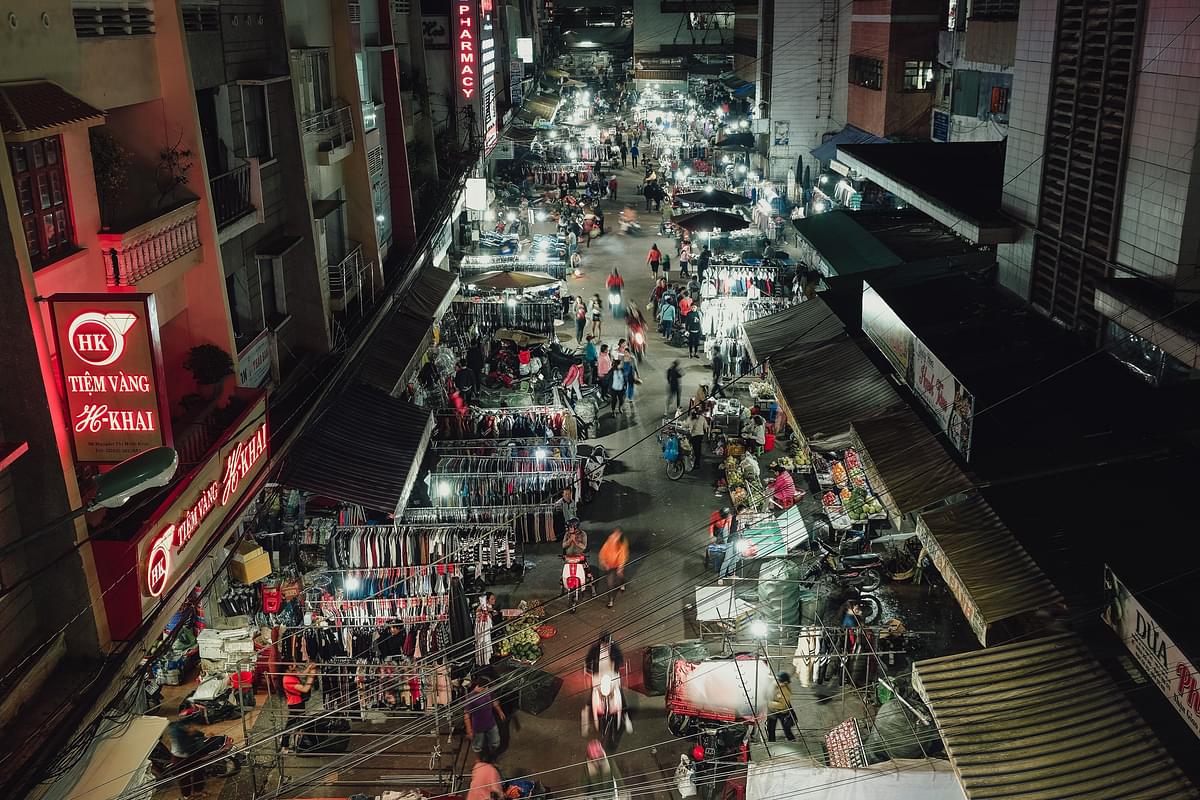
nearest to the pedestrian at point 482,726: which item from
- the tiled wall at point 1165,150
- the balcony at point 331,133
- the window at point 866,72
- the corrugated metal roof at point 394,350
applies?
the corrugated metal roof at point 394,350

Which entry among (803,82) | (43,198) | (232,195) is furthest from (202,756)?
(803,82)

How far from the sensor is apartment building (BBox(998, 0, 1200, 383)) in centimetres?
1241

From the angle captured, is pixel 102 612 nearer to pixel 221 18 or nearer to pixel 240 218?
pixel 240 218

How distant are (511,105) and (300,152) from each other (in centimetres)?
3491

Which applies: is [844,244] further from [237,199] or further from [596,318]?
[237,199]

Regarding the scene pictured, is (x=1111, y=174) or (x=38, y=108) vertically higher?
(x=38, y=108)

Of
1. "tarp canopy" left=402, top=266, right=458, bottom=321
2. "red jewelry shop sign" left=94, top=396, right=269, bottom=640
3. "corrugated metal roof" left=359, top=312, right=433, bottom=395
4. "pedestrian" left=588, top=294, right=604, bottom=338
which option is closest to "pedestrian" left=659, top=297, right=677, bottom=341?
"pedestrian" left=588, top=294, right=604, bottom=338

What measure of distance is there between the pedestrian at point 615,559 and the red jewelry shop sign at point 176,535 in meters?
6.85

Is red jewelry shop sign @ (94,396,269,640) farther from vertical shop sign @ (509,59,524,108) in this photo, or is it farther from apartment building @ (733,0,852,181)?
vertical shop sign @ (509,59,524,108)

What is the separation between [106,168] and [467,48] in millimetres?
22418

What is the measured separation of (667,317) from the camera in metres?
31.5

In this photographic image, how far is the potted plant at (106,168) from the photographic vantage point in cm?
1193

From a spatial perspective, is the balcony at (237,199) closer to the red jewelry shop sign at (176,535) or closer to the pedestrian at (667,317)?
the red jewelry shop sign at (176,535)

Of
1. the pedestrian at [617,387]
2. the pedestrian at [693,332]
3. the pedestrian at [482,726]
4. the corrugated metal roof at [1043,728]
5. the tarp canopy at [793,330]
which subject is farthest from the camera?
the pedestrian at [693,332]
